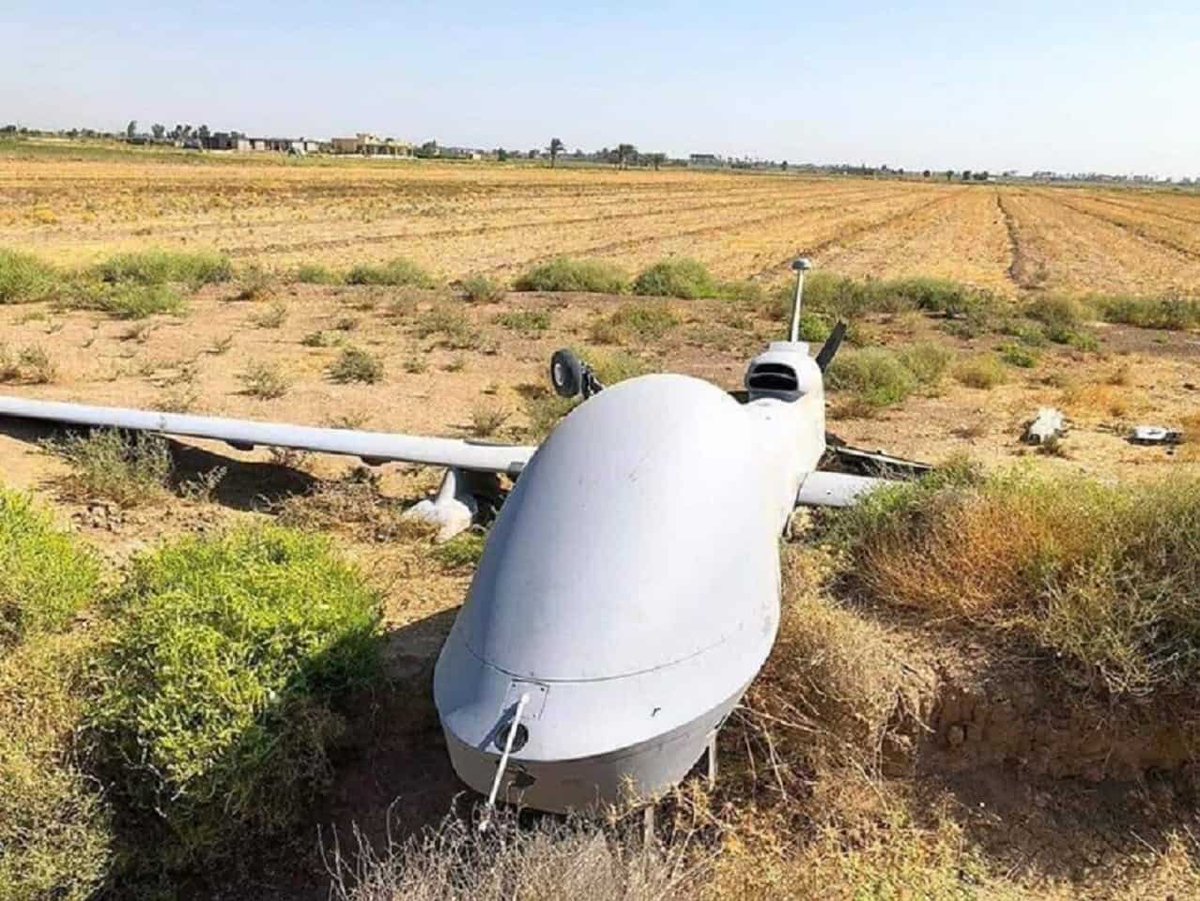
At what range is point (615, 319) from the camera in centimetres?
2180

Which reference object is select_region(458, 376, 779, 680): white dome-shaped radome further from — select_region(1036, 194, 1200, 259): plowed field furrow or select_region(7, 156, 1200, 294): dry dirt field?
select_region(1036, 194, 1200, 259): plowed field furrow

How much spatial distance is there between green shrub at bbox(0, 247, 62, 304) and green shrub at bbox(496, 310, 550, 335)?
10342 mm

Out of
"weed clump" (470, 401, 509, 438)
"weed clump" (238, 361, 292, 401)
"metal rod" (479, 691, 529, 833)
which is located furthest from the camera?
"weed clump" (238, 361, 292, 401)

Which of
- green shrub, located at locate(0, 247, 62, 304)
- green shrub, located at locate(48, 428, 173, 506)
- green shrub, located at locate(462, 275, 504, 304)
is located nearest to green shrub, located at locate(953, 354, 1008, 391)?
green shrub, located at locate(462, 275, 504, 304)

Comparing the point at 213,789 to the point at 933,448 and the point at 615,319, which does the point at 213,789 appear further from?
the point at 615,319

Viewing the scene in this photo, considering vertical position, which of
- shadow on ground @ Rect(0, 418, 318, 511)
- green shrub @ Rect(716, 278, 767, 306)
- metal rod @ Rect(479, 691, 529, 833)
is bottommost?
shadow on ground @ Rect(0, 418, 318, 511)

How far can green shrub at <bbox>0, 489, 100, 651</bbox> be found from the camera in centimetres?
653

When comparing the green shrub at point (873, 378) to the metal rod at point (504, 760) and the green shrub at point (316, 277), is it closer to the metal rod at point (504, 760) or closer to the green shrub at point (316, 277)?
the metal rod at point (504, 760)

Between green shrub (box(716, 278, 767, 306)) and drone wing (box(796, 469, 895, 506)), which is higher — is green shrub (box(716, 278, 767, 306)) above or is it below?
below

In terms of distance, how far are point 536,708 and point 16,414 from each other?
32.1 ft

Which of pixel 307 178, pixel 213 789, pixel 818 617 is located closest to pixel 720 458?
pixel 818 617

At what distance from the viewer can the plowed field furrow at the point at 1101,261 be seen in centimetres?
3828

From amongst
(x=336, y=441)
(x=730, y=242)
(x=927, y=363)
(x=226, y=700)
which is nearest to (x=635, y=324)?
(x=927, y=363)

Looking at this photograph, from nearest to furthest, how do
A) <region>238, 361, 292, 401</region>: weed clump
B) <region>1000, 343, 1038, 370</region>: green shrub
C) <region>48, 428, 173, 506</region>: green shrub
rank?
<region>48, 428, 173, 506</region>: green shrub, <region>238, 361, 292, 401</region>: weed clump, <region>1000, 343, 1038, 370</region>: green shrub
